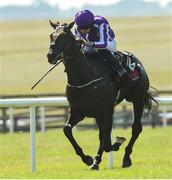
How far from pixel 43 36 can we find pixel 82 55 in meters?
75.4

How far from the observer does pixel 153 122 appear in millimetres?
24406

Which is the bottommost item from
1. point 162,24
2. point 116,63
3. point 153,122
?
point 162,24

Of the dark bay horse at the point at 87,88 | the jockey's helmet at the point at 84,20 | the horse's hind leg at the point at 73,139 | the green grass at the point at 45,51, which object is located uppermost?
the jockey's helmet at the point at 84,20

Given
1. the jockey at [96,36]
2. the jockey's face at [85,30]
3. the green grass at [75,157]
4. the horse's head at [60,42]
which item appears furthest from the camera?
the jockey's face at [85,30]

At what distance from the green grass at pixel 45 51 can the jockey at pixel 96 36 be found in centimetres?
3066

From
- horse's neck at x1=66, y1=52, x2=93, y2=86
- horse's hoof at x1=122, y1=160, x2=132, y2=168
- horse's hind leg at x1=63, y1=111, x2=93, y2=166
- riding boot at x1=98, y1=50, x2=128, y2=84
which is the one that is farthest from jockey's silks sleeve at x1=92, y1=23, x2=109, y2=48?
horse's hoof at x1=122, y1=160, x2=132, y2=168

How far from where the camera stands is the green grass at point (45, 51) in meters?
49.5

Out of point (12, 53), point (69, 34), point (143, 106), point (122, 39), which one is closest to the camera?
point (69, 34)

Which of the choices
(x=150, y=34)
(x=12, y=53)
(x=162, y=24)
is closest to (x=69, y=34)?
(x=12, y=53)

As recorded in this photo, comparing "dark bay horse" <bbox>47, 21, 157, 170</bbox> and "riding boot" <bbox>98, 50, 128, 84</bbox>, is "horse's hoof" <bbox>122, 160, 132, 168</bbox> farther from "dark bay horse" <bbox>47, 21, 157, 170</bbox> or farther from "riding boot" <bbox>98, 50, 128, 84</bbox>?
"riding boot" <bbox>98, 50, 128, 84</bbox>

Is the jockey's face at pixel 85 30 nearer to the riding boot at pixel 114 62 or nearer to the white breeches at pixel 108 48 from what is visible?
the white breeches at pixel 108 48

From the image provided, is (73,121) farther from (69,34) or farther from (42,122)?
(42,122)

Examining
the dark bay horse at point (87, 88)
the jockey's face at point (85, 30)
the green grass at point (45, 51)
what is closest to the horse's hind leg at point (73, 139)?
the dark bay horse at point (87, 88)

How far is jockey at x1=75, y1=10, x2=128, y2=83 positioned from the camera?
1114 cm
